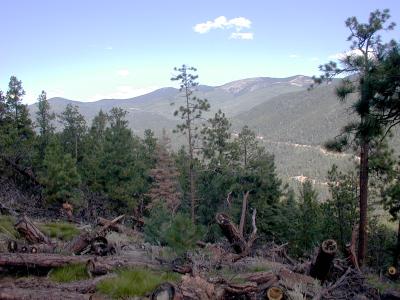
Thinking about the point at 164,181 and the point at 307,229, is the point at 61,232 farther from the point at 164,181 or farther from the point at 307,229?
the point at 164,181

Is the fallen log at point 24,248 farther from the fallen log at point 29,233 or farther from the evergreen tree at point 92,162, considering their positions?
the evergreen tree at point 92,162

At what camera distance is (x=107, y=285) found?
5.29 meters

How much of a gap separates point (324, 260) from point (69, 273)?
3.91 meters

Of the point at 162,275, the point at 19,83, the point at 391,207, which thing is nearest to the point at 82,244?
the point at 162,275

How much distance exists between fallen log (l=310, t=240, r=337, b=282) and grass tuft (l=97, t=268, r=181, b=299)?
2311 millimetres

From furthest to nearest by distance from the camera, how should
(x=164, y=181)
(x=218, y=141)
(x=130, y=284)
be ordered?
1. (x=164, y=181)
2. (x=218, y=141)
3. (x=130, y=284)

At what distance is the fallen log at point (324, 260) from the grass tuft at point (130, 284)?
2311 millimetres

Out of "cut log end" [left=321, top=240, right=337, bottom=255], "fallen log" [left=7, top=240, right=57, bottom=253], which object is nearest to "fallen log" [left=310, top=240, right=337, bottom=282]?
"cut log end" [left=321, top=240, right=337, bottom=255]

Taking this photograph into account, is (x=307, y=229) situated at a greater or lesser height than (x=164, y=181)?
lesser

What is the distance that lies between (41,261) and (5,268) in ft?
1.78

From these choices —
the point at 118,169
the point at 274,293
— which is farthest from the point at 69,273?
the point at 118,169

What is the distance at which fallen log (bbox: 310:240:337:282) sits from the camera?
20.7 ft

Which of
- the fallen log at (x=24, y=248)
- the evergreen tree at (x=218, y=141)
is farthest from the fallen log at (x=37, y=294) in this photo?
the evergreen tree at (x=218, y=141)

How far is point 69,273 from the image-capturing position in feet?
19.2
